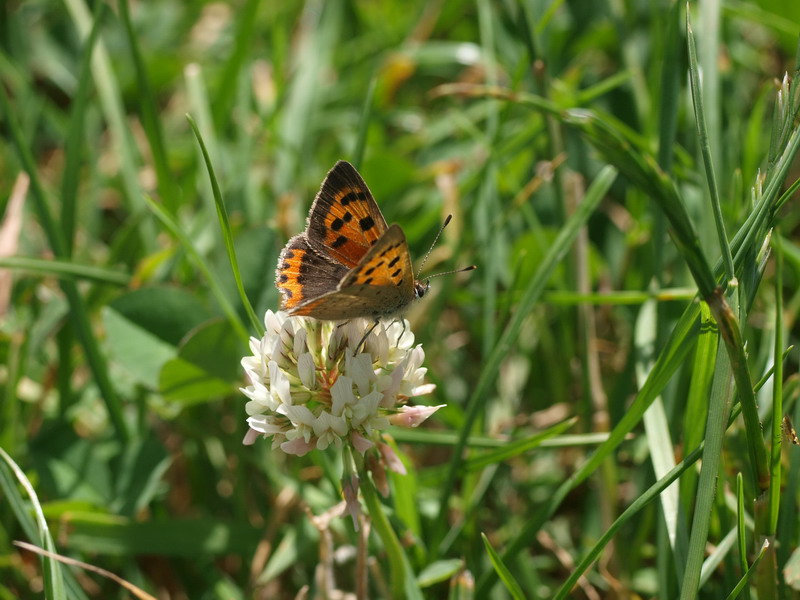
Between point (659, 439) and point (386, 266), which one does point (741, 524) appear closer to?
point (659, 439)

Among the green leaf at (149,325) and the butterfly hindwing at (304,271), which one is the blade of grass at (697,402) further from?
the green leaf at (149,325)

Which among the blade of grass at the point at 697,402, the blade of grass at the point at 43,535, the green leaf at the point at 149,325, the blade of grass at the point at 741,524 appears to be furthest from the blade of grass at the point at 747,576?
the green leaf at the point at 149,325

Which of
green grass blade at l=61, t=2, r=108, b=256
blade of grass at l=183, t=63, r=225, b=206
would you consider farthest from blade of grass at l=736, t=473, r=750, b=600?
blade of grass at l=183, t=63, r=225, b=206

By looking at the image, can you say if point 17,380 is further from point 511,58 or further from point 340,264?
point 511,58

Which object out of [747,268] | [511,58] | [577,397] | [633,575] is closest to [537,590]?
[633,575]

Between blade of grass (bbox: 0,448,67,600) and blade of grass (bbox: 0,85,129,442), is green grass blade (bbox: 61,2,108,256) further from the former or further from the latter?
blade of grass (bbox: 0,448,67,600)
